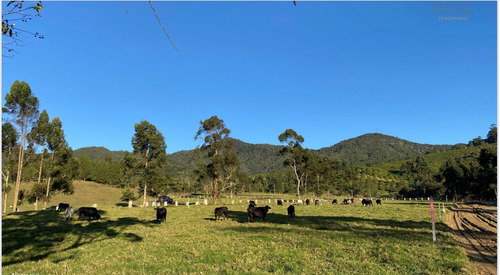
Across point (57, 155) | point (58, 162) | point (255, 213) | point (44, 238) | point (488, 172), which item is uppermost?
point (488, 172)

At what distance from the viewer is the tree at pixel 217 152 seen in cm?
4838

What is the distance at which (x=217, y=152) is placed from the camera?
4888 centimetres

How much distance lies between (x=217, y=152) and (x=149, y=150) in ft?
37.2

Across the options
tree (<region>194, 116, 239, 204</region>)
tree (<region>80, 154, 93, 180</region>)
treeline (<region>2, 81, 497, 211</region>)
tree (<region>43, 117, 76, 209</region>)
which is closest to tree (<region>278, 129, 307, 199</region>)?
treeline (<region>2, 81, 497, 211</region>)

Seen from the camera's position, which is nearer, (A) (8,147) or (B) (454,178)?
(A) (8,147)

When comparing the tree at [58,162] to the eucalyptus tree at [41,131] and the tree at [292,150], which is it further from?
the tree at [292,150]

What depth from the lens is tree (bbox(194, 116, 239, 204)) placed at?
1905 inches

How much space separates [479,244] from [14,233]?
25.0m

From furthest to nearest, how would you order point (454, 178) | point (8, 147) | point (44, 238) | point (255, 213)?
1. point (454, 178)
2. point (8, 147)
3. point (255, 213)
4. point (44, 238)

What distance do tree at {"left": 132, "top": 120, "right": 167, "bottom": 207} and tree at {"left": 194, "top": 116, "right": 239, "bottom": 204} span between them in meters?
6.57

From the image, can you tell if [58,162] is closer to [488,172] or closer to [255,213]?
[255,213]

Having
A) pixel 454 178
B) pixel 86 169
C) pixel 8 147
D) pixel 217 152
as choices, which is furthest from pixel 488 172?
pixel 86 169

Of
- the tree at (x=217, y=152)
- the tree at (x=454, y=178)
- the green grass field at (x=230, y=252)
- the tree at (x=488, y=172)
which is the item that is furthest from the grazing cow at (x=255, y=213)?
the tree at (x=454, y=178)

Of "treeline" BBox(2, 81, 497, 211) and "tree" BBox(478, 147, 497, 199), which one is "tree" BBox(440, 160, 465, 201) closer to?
"treeline" BBox(2, 81, 497, 211)
